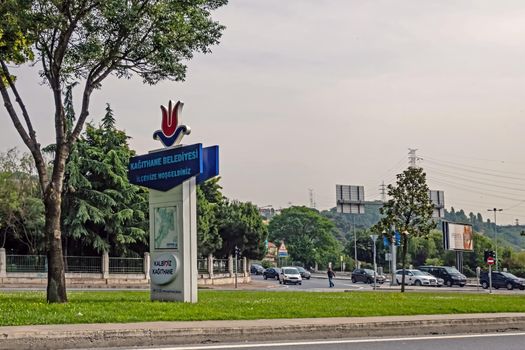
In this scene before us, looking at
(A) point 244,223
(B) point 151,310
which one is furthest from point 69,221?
(B) point 151,310

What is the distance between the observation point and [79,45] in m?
18.9

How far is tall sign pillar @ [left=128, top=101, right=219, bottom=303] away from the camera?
729 inches

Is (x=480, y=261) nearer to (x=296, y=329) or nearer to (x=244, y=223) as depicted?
(x=244, y=223)

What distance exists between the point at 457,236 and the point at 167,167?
221ft

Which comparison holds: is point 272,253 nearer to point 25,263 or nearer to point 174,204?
point 25,263

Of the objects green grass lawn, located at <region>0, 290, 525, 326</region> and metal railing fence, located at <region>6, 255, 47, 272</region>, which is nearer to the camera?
green grass lawn, located at <region>0, 290, 525, 326</region>

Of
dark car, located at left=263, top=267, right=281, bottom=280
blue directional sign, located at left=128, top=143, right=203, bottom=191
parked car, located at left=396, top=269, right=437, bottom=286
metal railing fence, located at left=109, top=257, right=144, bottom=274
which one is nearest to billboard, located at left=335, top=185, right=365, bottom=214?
dark car, located at left=263, top=267, right=281, bottom=280

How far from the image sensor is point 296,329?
13.7 metres

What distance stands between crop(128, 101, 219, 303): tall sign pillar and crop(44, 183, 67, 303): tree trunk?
8.59ft

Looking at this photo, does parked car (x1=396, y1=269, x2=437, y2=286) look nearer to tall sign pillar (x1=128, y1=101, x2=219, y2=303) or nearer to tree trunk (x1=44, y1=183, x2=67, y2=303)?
tall sign pillar (x1=128, y1=101, x2=219, y2=303)

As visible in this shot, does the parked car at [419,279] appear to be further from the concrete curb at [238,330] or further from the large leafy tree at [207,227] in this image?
the concrete curb at [238,330]

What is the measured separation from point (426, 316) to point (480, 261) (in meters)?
81.1

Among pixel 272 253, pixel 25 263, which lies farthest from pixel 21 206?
pixel 272 253

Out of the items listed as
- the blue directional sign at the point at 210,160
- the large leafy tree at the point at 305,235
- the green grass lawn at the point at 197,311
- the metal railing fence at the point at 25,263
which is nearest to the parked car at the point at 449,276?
the metal railing fence at the point at 25,263
